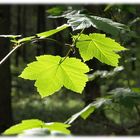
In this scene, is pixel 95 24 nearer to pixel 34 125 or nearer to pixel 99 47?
pixel 99 47

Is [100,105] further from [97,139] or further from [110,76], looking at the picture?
[97,139]

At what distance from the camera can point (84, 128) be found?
7.44m

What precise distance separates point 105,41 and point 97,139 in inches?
14.3

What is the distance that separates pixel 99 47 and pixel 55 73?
0.12 m

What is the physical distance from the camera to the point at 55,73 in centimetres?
82

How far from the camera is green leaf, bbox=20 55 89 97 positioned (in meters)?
0.80

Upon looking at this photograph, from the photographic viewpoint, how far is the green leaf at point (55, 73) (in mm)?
803

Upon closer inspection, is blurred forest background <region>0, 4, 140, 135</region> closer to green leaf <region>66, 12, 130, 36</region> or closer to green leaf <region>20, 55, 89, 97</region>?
green leaf <region>66, 12, 130, 36</region>

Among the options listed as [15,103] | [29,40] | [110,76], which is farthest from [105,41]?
[15,103]

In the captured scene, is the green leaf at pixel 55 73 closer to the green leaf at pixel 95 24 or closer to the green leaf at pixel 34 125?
the green leaf at pixel 95 24

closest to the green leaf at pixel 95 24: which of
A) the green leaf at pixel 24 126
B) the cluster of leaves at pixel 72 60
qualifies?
the cluster of leaves at pixel 72 60

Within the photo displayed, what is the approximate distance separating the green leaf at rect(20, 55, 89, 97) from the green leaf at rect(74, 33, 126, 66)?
6 centimetres

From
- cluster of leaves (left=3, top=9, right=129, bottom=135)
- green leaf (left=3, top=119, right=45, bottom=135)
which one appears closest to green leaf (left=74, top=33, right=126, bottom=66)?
cluster of leaves (left=3, top=9, right=129, bottom=135)

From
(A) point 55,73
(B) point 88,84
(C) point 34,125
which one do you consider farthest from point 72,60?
(B) point 88,84
